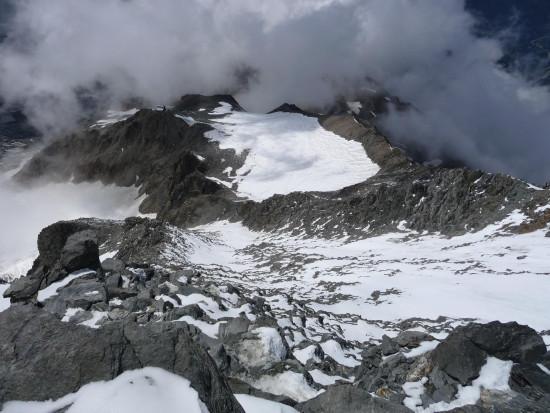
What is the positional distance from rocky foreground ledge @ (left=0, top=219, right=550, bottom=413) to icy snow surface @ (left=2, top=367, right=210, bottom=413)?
11 cm

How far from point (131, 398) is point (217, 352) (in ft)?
22.1

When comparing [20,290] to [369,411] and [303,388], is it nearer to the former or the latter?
[303,388]

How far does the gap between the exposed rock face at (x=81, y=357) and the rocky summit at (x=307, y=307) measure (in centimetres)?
2

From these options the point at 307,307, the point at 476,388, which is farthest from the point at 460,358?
the point at 307,307

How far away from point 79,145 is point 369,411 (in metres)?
159

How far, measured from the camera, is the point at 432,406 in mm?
10523

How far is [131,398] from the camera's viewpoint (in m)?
5.60

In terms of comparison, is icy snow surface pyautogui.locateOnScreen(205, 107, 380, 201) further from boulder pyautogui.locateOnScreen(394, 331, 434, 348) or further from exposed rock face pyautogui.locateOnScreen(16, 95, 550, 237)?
boulder pyautogui.locateOnScreen(394, 331, 434, 348)

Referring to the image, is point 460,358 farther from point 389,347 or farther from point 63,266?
point 63,266

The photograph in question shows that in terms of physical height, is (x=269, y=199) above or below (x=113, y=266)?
above

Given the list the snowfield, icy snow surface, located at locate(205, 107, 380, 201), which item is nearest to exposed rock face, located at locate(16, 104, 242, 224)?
icy snow surface, located at locate(205, 107, 380, 201)

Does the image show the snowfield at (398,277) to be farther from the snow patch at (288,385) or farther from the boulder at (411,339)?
the snow patch at (288,385)

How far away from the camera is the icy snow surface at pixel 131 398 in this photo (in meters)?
5.50

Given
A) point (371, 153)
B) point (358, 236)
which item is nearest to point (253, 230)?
point (358, 236)
